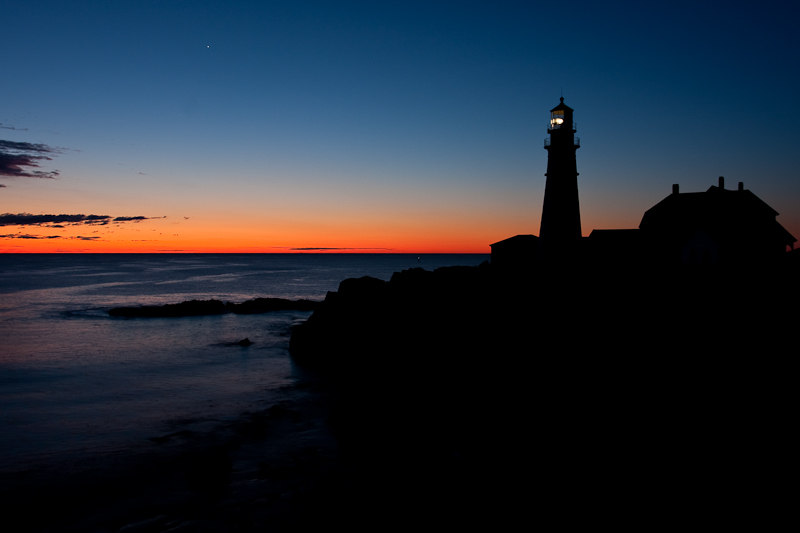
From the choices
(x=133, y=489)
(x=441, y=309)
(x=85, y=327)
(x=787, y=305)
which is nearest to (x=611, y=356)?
(x=787, y=305)

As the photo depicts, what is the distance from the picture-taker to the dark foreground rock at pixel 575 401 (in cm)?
822

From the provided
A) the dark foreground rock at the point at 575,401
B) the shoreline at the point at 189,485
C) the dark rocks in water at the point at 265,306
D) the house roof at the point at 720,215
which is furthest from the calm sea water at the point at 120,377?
the house roof at the point at 720,215

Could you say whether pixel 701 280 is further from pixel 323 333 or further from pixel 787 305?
pixel 323 333

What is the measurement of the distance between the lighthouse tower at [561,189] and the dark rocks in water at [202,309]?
20219mm

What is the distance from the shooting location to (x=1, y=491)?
9.56m

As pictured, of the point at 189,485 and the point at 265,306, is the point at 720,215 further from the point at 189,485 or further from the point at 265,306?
the point at 265,306

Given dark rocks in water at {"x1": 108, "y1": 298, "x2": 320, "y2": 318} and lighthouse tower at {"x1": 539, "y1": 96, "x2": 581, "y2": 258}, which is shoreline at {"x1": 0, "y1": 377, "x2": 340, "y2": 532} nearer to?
lighthouse tower at {"x1": 539, "y1": 96, "x2": 581, "y2": 258}

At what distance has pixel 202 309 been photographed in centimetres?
3956

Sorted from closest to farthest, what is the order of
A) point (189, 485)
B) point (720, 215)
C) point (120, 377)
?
point (189, 485) < point (120, 377) < point (720, 215)

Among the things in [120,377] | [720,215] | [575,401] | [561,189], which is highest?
[561,189]

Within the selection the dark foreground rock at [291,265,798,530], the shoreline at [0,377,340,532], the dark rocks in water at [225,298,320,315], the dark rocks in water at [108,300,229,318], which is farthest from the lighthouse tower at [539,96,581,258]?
the dark rocks in water at [108,300,229,318]

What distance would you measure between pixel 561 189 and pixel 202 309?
3160 cm

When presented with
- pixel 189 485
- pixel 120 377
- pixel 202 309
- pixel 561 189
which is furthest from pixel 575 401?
pixel 202 309

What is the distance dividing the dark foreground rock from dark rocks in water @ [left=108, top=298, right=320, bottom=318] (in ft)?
72.2
